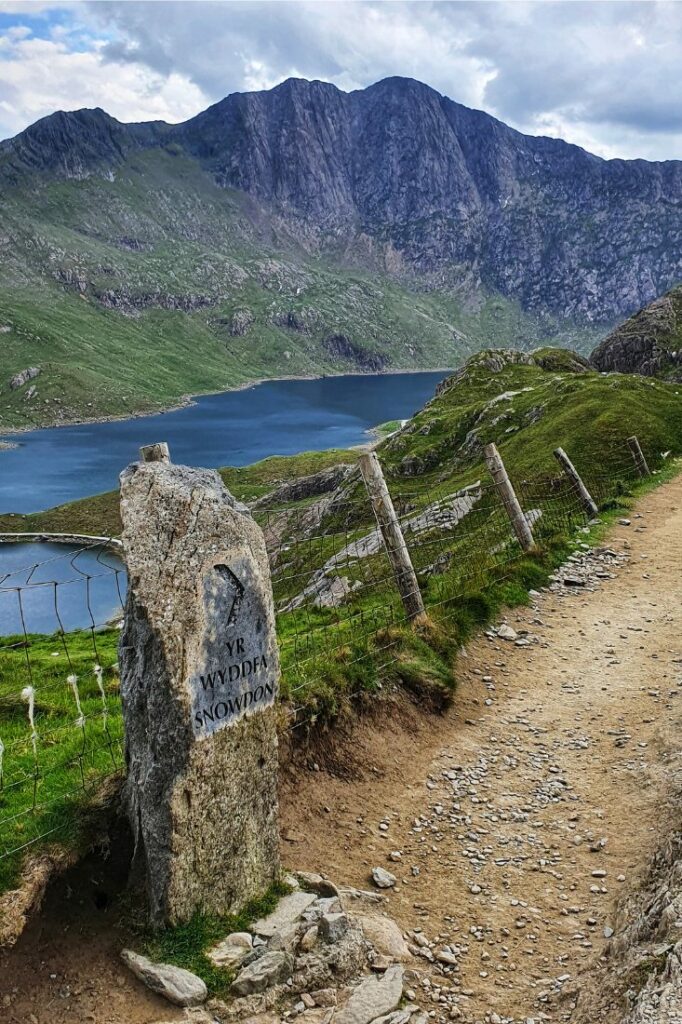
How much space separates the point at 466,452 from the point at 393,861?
39844 mm

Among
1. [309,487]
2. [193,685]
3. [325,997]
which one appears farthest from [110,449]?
[325,997]

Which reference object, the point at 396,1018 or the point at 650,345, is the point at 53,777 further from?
the point at 650,345

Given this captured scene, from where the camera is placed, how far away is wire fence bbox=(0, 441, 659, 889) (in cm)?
905

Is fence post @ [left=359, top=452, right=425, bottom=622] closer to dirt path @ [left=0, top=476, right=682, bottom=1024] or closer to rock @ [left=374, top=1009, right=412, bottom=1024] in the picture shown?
dirt path @ [left=0, top=476, right=682, bottom=1024]

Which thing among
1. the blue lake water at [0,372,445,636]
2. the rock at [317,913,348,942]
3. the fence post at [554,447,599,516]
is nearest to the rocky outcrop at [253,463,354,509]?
the blue lake water at [0,372,445,636]

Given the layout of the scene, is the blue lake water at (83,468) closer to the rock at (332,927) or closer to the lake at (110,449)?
the lake at (110,449)

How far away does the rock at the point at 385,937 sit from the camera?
26.0ft

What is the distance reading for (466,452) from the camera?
47.7m

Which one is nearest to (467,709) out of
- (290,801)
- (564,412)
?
(290,801)

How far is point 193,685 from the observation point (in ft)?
24.2

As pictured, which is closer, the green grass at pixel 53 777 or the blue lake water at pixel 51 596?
the green grass at pixel 53 777

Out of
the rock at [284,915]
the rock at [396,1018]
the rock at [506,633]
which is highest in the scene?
the rock at [506,633]

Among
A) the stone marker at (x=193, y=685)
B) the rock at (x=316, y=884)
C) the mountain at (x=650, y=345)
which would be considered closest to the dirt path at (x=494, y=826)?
the rock at (x=316, y=884)

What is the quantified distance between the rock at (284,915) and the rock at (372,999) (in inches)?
39.0
